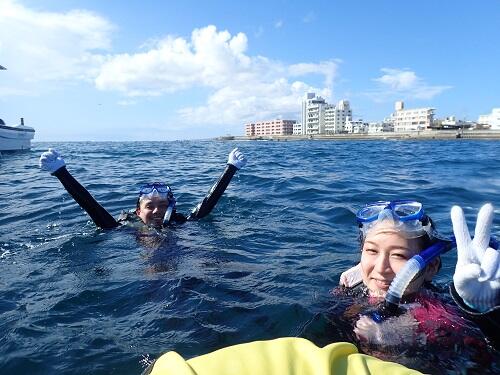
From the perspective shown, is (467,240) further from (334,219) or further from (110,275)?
(334,219)

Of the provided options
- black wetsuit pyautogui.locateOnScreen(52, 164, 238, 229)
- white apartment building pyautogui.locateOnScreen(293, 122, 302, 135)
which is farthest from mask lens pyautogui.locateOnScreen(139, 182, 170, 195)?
white apartment building pyautogui.locateOnScreen(293, 122, 302, 135)

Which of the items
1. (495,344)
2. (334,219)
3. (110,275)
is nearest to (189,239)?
(110,275)

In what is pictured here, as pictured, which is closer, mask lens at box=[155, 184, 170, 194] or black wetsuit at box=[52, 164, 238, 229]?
black wetsuit at box=[52, 164, 238, 229]

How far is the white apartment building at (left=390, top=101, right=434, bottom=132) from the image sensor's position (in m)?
116

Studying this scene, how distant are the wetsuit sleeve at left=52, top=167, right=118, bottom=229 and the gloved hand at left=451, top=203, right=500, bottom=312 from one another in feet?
18.4

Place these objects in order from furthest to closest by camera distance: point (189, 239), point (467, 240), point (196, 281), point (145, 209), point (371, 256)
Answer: point (145, 209) < point (189, 239) < point (196, 281) < point (371, 256) < point (467, 240)

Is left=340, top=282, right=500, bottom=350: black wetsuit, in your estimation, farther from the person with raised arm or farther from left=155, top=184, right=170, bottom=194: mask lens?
left=155, top=184, right=170, bottom=194: mask lens

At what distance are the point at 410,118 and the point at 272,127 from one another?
173ft

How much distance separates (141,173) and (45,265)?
10.7 metres

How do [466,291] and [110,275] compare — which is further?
[110,275]

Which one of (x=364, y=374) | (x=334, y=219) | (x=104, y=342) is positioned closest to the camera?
(x=364, y=374)

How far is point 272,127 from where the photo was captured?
15612 cm

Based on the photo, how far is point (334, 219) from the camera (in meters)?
7.74

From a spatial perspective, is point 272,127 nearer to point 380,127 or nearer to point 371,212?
point 380,127
